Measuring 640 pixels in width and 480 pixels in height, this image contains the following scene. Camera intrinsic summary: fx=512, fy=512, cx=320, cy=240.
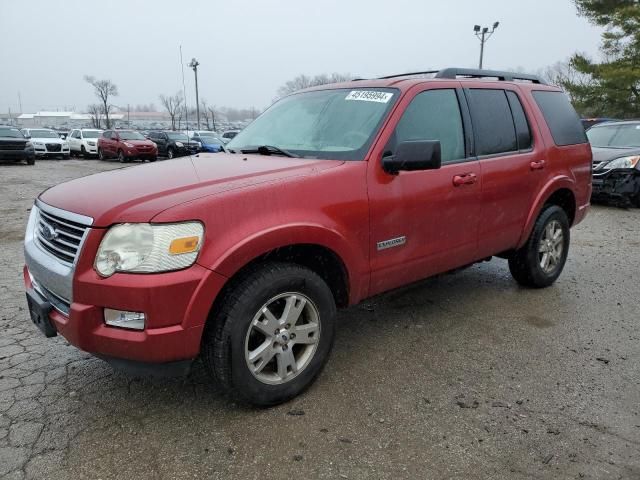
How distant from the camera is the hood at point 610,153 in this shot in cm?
930

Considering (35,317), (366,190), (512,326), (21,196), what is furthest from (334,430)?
(21,196)

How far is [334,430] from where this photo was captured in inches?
105

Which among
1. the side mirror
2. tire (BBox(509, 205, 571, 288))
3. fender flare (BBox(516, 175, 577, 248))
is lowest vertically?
tire (BBox(509, 205, 571, 288))

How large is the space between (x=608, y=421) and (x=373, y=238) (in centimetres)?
162

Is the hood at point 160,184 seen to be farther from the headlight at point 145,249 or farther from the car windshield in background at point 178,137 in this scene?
the car windshield in background at point 178,137

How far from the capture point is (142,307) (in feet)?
7.63

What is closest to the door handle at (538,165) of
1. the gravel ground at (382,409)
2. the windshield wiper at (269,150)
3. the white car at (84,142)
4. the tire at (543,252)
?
the tire at (543,252)

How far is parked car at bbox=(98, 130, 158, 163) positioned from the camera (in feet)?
77.0

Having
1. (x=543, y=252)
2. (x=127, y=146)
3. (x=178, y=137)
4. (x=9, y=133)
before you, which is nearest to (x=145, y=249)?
(x=543, y=252)

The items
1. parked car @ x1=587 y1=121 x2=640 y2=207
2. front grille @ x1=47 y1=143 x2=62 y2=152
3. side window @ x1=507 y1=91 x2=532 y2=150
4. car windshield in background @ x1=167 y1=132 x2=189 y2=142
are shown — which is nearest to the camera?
side window @ x1=507 y1=91 x2=532 y2=150

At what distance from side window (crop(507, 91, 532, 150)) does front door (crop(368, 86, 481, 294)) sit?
73 centimetres

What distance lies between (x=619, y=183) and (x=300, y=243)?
28.5 ft

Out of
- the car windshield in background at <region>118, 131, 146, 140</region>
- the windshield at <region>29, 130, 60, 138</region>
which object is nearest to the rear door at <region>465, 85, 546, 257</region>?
the car windshield in background at <region>118, 131, 146, 140</region>

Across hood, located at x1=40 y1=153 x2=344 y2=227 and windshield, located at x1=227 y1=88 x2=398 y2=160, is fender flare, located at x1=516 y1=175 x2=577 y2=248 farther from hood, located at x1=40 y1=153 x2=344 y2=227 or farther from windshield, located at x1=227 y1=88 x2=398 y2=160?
hood, located at x1=40 y1=153 x2=344 y2=227
